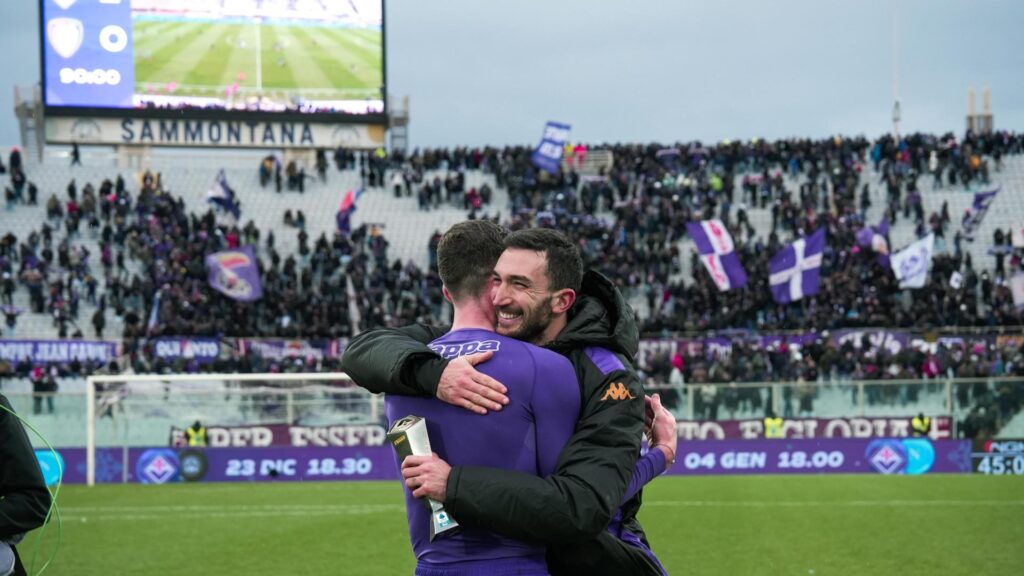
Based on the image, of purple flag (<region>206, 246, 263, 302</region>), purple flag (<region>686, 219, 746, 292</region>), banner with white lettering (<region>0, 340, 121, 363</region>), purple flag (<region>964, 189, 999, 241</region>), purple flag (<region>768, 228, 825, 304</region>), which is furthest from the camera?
purple flag (<region>964, 189, 999, 241</region>)

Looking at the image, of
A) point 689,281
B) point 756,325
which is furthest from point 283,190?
point 756,325

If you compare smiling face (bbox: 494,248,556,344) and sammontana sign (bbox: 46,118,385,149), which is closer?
smiling face (bbox: 494,248,556,344)

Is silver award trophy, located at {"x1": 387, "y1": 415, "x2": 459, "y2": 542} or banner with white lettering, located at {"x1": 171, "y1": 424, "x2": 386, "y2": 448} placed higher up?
silver award trophy, located at {"x1": 387, "y1": 415, "x2": 459, "y2": 542}

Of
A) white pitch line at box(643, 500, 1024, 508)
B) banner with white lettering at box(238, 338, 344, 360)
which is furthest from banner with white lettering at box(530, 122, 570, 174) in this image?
white pitch line at box(643, 500, 1024, 508)

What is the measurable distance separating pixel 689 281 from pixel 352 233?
37.4 feet

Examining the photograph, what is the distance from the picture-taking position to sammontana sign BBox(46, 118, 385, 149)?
47662mm

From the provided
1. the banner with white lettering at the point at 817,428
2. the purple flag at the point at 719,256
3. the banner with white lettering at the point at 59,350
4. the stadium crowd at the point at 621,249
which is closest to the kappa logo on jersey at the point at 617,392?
the banner with white lettering at the point at 817,428

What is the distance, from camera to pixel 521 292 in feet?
13.6

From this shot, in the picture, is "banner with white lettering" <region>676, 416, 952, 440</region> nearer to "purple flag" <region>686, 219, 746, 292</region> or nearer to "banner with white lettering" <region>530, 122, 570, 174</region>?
"purple flag" <region>686, 219, 746, 292</region>

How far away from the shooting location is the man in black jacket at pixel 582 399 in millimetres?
3828

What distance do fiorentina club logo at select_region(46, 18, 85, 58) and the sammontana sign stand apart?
2.92 meters

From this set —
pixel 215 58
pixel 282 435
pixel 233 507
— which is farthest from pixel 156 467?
pixel 215 58

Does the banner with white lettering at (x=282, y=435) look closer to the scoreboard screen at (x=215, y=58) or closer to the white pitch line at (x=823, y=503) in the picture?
the white pitch line at (x=823, y=503)

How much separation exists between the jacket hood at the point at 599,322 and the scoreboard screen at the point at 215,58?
146 feet
